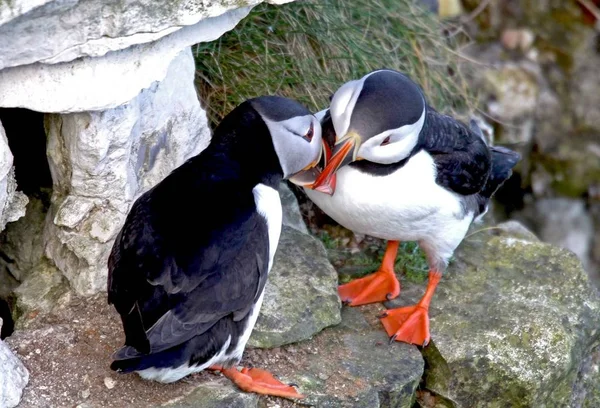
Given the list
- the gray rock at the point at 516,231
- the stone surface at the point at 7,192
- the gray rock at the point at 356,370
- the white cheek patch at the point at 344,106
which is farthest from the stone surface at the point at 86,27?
the gray rock at the point at 516,231

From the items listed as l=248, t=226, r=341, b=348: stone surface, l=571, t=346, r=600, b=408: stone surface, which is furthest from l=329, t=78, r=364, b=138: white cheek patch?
l=571, t=346, r=600, b=408: stone surface

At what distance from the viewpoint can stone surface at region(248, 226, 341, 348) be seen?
407 centimetres

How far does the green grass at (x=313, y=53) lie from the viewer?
496cm

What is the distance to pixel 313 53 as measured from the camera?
5.21m

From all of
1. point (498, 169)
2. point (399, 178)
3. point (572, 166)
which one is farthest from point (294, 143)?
point (572, 166)

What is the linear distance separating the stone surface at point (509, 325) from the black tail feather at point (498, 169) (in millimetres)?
435

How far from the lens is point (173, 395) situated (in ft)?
11.9

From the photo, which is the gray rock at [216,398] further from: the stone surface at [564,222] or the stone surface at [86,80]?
the stone surface at [564,222]

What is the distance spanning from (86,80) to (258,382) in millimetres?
1308

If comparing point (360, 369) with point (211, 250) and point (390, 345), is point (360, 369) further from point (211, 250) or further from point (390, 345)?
point (211, 250)

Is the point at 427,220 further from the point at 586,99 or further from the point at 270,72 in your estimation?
the point at 586,99

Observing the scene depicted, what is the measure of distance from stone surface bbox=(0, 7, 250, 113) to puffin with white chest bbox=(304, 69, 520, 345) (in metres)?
0.78

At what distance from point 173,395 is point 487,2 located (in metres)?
5.16

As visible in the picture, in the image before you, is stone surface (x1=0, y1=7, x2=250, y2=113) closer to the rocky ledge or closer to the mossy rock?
the rocky ledge
